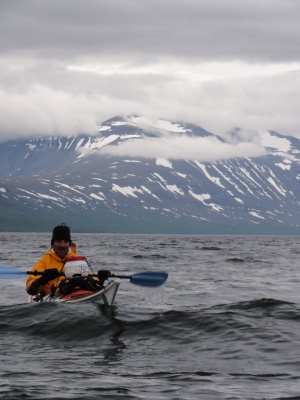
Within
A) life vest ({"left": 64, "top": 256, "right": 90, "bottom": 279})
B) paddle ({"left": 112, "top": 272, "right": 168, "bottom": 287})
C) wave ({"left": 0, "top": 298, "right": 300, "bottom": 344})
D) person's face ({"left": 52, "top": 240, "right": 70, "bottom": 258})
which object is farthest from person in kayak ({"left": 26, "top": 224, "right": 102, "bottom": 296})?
paddle ({"left": 112, "top": 272, "right": 168, "bottom": 287})

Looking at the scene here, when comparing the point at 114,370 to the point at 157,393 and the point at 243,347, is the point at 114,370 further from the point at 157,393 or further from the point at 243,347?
the point at 243,347

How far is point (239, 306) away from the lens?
23.8m

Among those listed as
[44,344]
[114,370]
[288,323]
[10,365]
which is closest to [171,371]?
[114,370]

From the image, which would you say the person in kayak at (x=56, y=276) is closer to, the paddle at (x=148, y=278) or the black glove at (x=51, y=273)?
the black glove at (x=51, y=273)

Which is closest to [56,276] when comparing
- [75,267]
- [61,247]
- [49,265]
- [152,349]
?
[75,267]

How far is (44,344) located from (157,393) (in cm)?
551

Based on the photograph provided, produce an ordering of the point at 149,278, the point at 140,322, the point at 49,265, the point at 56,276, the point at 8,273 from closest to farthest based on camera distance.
Result: the point at 140,322 → the point at 56,276 → the point at 49,265 → the point at 149,278 → the point at 8,273

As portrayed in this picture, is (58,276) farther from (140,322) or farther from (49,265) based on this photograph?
(140,322)

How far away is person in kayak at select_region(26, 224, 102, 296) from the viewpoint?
69.8 ft

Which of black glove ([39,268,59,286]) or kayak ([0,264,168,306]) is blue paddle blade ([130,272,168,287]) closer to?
kayak ([0,264,168,306])

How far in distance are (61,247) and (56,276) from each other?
1.07m

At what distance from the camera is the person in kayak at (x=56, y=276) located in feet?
69.8

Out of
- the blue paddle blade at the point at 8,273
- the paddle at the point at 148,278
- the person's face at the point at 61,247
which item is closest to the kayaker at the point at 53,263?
the person's face at the point at 61,247

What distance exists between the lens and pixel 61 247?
21984mm
